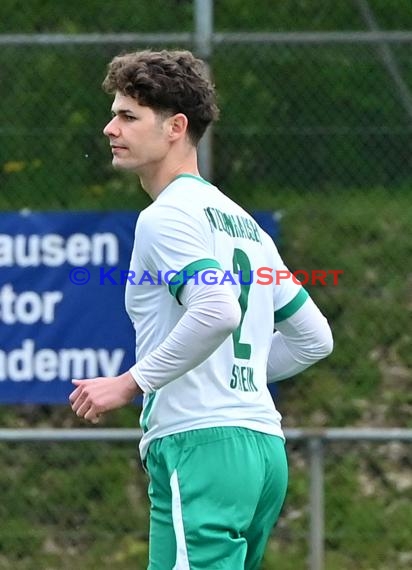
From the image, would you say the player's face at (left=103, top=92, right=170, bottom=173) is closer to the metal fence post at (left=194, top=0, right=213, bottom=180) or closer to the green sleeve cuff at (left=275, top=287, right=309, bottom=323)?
the green sleeve cuff at (left=275, top=287, right=309, bottom=323)

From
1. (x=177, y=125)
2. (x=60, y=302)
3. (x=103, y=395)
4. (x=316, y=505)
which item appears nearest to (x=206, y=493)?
(x=103, y=395)

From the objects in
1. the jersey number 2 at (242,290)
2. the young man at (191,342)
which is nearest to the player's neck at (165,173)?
the young man at (191,342)

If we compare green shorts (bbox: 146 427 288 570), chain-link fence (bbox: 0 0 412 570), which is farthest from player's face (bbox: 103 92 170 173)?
chain-link fence (bbox: 0 0 412 570)

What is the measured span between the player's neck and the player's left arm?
452 millimetres

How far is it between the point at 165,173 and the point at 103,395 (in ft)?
1.94

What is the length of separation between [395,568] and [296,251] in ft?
5.23

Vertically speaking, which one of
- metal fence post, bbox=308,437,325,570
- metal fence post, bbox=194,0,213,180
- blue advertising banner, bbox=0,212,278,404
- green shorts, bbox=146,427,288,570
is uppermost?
green shorts, bbox=146,427,288,570

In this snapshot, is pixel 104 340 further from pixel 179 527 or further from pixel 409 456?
pixel 179 527

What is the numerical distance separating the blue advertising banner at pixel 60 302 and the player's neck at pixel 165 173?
2.54 meters

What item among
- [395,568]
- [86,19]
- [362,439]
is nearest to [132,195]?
[86,19]

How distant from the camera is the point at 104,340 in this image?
572cm

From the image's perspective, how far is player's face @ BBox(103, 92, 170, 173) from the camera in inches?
122

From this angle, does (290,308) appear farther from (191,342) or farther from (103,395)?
(103,395)

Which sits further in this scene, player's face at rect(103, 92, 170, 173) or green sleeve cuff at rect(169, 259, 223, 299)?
player's face at rect(103, 92, 170, 173)
